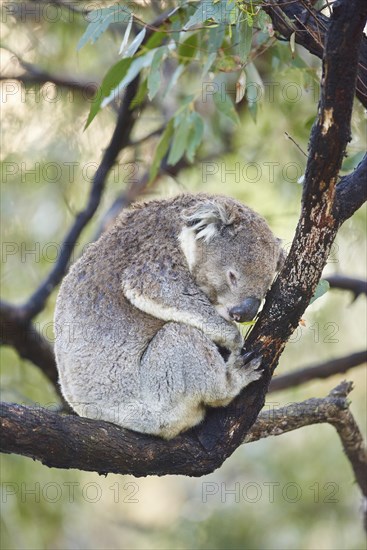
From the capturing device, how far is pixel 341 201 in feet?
11.9

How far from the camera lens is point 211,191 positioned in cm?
895

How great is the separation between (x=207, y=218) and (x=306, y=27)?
3.75ft

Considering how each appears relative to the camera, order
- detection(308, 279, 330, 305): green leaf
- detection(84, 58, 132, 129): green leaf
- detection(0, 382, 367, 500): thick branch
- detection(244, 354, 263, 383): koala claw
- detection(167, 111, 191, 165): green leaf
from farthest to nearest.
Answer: detection(167, 111, 191, 165): green leaf < detection(84, 58, 132, 129): green leaf < detection(308, 279, 330, 305): green leaf < detection(244, 354, 263, 383): koala claw < detection(0, 382, 367, 500): thick branch

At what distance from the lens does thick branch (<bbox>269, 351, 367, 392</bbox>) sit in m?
6.71

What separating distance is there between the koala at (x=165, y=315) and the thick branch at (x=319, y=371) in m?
2.47

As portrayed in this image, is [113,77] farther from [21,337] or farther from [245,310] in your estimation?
[21,337]

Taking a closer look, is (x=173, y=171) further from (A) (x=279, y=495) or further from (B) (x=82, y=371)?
(B) (x=82, y=371)

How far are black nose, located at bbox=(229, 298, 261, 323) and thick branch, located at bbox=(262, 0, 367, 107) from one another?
1216mm

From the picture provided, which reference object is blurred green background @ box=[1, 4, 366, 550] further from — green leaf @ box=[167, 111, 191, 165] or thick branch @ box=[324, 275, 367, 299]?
green leaf @ box=[167, 111, 191, 165]

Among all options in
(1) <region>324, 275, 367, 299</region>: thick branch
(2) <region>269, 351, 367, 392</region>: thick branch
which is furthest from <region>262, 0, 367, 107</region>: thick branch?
(2) <region>269, 351, 367, 392</region>: thick branch

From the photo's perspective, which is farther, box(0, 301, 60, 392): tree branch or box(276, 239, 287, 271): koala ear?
box(0, 301, 60, 392): tree branch

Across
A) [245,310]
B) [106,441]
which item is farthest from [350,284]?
[106,441]

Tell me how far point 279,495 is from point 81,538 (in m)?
3.19

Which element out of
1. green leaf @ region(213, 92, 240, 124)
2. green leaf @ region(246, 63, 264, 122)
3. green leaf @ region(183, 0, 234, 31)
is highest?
green leaf @ region(183, 0, 234, 31)
